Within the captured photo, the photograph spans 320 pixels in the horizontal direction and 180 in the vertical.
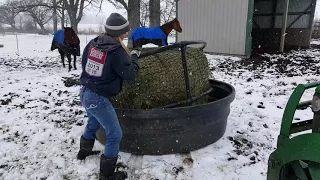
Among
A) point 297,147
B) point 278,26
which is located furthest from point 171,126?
point 278,26

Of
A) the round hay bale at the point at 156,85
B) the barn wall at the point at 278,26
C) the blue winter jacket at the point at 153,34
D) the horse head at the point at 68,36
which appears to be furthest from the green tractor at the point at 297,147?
the barn wall at the point at 278,26

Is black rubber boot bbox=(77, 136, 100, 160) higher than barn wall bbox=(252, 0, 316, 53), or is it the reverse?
barn wall bbox=(252, 0, 316, 53)

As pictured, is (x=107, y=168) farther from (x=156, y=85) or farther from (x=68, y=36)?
(x=68, y=36)

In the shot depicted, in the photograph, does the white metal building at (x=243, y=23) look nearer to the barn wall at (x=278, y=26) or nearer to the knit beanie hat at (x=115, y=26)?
the barn wall at (x=278, y=26)

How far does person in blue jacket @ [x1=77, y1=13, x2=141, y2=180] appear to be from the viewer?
2406 millimetres

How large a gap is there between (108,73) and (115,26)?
412mm

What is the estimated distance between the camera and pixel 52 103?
204 inches

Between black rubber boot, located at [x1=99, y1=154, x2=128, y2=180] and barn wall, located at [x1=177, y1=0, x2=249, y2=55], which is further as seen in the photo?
barn wall, located at [x1=177, y1=0, x2=249, y2=55]

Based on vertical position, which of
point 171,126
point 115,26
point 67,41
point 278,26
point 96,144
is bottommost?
point 96,144

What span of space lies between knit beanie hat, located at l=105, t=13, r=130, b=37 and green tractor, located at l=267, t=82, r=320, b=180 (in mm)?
1466

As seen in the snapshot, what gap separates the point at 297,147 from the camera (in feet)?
5.42

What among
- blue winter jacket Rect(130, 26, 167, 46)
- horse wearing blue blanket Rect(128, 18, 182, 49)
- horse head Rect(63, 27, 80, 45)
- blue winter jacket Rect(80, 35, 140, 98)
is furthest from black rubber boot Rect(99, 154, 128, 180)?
horse head Rect(63, 27, 80, 45)

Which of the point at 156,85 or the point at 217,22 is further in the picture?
the point at 217,22

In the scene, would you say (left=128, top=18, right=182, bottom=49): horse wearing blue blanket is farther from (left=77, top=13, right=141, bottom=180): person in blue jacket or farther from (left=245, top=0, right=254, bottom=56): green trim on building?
(left=77, top=13, right=141, bottom=180): person in blue jacket
